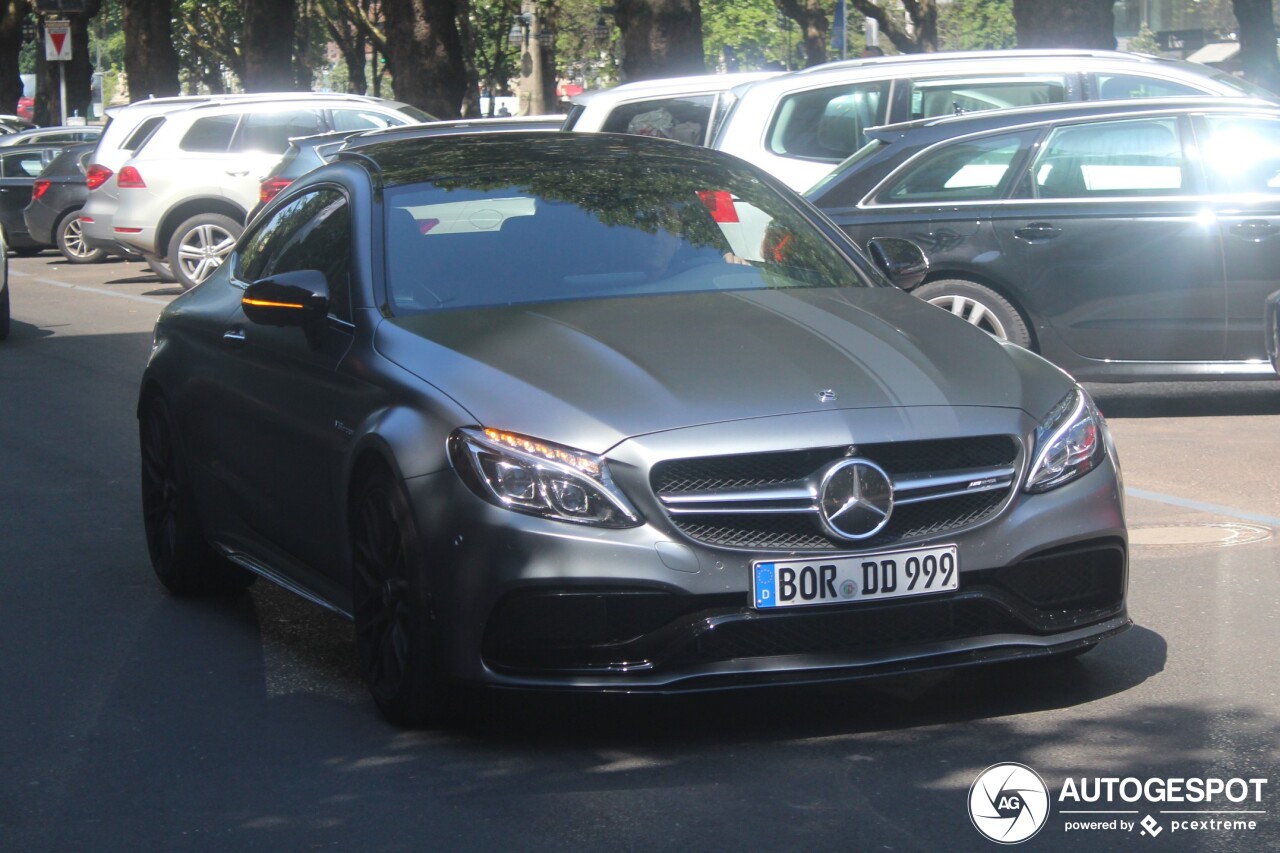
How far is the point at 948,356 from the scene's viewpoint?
5.45 meters

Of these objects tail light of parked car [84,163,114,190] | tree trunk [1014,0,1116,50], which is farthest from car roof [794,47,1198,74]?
tail light of parked car [84,163,114,190]

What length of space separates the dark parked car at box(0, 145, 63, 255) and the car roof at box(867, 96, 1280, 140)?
61.3ft

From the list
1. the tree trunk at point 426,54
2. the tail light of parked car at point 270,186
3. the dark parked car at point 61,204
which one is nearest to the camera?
the tail light of parked car at point 270,186

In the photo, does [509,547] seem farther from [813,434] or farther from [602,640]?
[813,434]

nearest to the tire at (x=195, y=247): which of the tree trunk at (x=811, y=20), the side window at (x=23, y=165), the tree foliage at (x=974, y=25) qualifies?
the side window at (x=23, y=165)

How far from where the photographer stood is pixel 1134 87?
13.0m

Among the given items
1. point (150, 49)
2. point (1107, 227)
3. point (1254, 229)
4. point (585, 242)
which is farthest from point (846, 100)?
point (150, 49)

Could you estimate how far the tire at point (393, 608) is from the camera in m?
5.07

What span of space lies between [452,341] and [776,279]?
120 centimetres

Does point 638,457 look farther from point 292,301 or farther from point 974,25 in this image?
point 974,25

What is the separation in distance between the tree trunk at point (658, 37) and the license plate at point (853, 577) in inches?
730

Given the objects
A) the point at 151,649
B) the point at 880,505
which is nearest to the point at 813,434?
the point at 880,505

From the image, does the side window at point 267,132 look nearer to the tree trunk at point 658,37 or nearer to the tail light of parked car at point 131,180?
the tail light of parked car at point 131,180

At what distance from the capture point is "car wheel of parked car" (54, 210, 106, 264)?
27.0m
